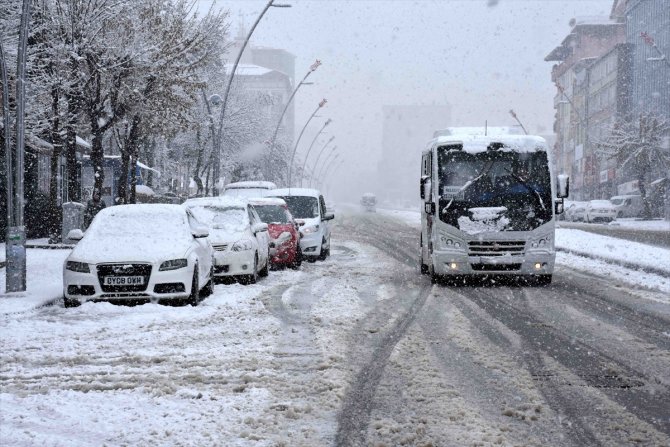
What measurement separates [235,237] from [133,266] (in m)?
3.68

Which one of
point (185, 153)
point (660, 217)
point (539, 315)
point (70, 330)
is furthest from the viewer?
point (660, 217)

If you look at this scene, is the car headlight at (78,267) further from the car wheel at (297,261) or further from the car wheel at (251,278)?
the car wheel at (297,261)

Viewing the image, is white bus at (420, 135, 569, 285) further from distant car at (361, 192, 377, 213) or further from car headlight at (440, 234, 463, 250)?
distant car at (361, 192, 377, 213)

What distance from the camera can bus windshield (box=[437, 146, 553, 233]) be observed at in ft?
47.7

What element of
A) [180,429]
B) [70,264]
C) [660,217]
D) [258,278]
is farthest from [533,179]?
[660,217]

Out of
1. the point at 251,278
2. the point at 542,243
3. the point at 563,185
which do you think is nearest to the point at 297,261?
the point at 251,278

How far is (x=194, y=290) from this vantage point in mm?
11742

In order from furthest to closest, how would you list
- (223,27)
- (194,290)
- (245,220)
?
1. (223,27)
2. (245,220)
3. (194,290)

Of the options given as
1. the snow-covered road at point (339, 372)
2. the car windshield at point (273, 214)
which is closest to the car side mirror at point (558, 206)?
the snow-covered road at point (339, 372)

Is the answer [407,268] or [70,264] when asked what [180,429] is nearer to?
[70,264]

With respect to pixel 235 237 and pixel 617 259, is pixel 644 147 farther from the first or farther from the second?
pixel 235 237

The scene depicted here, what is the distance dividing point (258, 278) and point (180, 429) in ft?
36.7

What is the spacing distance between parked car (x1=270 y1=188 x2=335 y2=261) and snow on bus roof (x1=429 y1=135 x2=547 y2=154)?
19.9ft

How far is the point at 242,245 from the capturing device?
14852 mm
